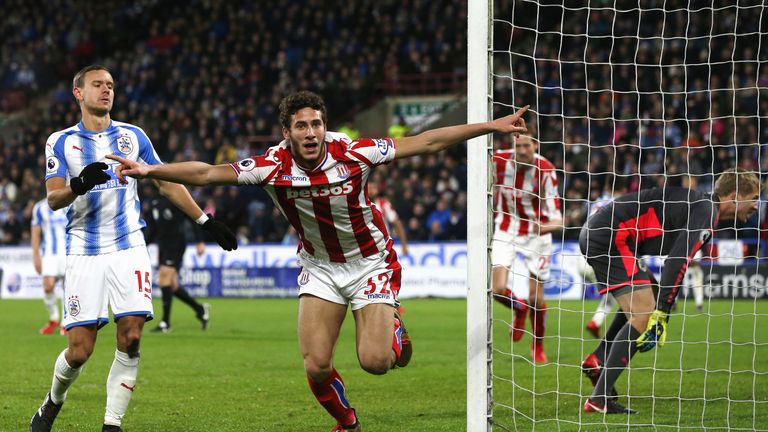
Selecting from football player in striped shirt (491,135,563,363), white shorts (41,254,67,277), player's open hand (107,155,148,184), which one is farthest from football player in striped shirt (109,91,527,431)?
white shorts (41,254,67,277)

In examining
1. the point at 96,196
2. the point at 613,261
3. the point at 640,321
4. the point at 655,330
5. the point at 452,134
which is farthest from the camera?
the point at 613,261

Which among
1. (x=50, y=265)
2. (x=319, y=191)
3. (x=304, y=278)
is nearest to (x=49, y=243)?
(x=50, y=265)

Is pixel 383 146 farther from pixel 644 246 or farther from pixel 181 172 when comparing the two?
pixel 644 246

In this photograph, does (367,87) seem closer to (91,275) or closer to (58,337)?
(58,337)

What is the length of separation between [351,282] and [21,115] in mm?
29429

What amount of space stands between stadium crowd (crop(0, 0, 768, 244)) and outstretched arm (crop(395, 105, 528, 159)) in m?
14.8

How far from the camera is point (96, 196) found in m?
6.31

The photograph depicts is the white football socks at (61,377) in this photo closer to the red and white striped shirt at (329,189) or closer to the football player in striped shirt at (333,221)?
the football player in striped shirt at (333,221)

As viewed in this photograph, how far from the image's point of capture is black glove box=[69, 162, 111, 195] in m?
5.66

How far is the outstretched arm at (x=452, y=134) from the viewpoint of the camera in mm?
5547

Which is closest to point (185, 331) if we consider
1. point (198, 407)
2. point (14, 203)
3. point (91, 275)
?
point (198, 407)

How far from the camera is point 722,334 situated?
1346cm

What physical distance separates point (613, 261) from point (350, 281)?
229cm

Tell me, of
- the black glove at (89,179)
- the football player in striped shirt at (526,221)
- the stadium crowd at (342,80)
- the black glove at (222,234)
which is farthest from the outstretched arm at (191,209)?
the stadium crowd at (342,80)
